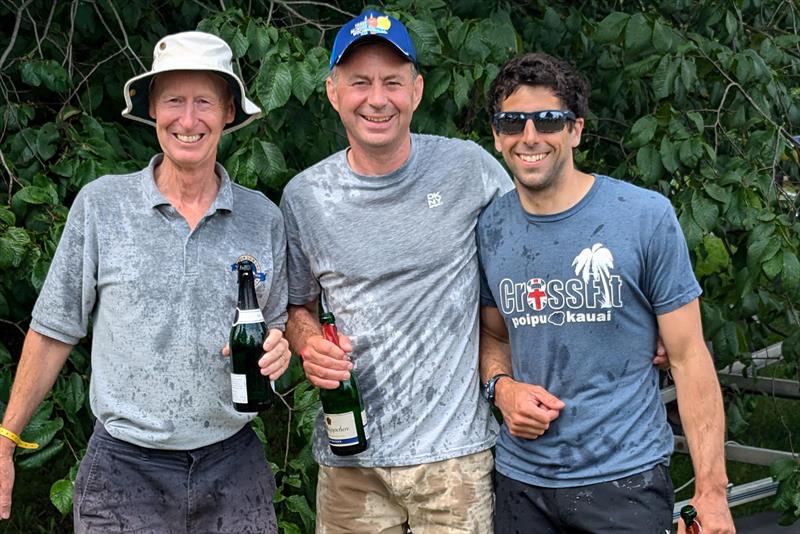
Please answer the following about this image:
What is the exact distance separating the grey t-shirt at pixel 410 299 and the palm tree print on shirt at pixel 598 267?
397mm

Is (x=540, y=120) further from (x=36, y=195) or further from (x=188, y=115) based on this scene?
(x=36, y=195)

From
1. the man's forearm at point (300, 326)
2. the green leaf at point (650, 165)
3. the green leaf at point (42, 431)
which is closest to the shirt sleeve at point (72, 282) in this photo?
the man's forearm at point (300, 326)

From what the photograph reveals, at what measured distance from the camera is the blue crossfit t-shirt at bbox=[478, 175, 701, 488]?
2.95m

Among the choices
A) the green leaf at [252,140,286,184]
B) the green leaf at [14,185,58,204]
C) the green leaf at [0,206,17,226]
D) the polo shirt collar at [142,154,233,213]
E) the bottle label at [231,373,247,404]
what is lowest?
the bottle label at [231,373,247,404]

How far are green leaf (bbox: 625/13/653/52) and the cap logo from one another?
139 centimetres

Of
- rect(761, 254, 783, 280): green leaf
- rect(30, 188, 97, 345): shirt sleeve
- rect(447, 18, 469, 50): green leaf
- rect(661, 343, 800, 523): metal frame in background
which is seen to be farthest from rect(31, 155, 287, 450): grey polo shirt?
rect(661, 343, 800, 523): metal frame in background

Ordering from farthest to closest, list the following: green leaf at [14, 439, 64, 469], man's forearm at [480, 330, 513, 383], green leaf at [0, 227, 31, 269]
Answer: green leaf at [14, 439, 64, 469]
green leaf at [0, 227, 31, 269]
man's forearm at [480, 330, 513, 383]

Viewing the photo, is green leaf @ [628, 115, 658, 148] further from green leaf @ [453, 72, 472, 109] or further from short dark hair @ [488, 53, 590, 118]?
short dark hair @ [488, 53, 590, 118]

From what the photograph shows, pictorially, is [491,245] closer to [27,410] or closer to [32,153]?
[27,410]

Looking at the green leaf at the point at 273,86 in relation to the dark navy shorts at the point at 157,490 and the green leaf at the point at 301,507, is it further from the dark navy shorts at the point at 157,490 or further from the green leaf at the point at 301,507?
the green leaf at the point at 301,507

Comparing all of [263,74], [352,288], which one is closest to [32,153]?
[263,74]

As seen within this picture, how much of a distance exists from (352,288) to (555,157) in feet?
2.31

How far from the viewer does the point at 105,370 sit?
3.08m

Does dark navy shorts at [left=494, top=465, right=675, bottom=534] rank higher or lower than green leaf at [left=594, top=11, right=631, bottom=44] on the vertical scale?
lower
